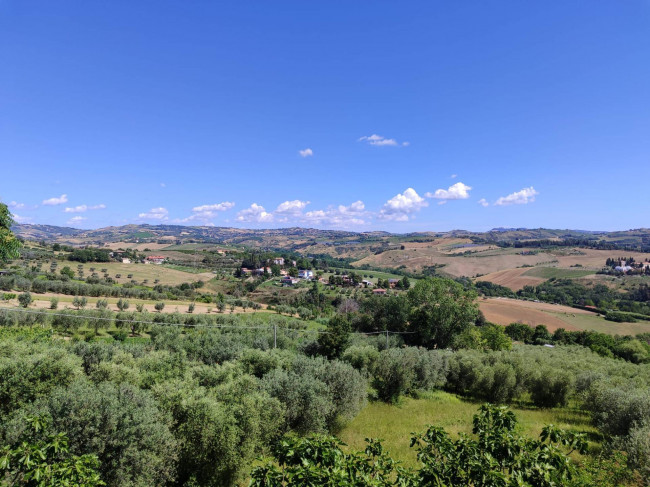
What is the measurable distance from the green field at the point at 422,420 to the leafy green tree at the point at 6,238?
2417cm

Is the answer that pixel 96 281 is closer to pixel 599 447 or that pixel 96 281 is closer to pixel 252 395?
pixel 252 395

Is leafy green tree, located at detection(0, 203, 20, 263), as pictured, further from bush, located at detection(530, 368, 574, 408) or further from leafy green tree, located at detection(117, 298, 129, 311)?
bush, located at detection(530, 368, 574, 408)

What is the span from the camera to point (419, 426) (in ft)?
56.7

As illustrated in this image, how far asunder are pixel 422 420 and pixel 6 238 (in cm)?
2882

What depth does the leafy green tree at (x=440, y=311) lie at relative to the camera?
34781mm

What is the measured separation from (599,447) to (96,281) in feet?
303

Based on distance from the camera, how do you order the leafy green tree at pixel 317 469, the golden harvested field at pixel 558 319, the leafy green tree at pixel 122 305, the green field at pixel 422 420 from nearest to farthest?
the leafy green tree at pixel 317 469 < the green field at pixel 422 420 < the leafy green tree at pixel 122 305 < the golden harvested field at pixel 558 319

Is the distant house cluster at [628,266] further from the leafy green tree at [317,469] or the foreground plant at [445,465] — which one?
the leafy green tree at [317,469]

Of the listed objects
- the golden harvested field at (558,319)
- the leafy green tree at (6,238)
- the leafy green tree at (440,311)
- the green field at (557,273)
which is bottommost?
the golden harvested field at (558,319)

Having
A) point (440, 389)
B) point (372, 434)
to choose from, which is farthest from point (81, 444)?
point (440, 389)

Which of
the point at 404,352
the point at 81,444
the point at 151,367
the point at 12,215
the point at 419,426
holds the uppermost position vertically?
the point at 12,215

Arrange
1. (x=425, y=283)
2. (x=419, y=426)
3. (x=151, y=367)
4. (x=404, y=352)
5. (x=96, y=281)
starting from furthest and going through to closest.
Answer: (x=96, y=281), (x=425, y=283), (x=404, y=352), (x=419, y=426), (x=151, y=367)

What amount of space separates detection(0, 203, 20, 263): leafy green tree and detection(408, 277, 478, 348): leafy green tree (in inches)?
1437

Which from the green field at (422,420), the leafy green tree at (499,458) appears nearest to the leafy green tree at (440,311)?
the green field at (422,420)
